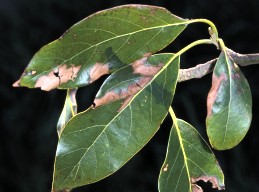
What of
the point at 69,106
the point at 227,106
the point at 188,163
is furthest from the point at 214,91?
the point at 69,106

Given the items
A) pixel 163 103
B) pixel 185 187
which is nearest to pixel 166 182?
pixel 185 187

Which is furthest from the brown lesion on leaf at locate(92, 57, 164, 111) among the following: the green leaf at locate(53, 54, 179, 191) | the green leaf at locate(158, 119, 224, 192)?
the green leaf at locate(158, 119, 224, 192)

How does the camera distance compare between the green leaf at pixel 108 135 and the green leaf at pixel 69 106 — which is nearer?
the green leaf at pixel 108 135

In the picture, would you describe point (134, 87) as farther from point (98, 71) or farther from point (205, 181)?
point (205, 181)

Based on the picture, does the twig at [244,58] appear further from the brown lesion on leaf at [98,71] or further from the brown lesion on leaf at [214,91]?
the brown lesion on leaf at [98,71]

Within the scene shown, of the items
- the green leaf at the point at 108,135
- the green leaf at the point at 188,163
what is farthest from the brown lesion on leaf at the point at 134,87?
the green leaf at the point at 188,163

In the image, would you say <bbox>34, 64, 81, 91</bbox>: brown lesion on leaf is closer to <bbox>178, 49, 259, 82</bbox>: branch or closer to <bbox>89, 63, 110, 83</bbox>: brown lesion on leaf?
<bbox>89, 63, 110, 83</bbox>: brown lesion on leaf
